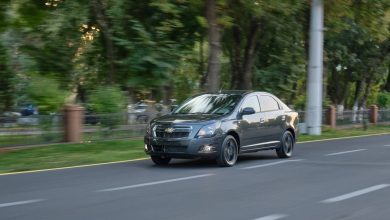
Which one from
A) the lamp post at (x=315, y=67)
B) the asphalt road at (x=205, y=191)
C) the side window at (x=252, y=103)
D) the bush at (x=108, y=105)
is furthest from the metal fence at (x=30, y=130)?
the lamp post at (x=315, y=67)

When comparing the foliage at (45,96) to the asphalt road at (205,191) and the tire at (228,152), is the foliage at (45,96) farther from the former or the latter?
the tire at (228,152)

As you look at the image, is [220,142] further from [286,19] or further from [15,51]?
[286,19]

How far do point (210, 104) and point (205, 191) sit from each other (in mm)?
4580

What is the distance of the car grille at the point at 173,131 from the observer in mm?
13383

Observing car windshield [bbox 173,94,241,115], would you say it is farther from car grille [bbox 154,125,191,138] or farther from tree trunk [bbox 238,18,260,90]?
tree trunk [bbox 238,18,260,90]

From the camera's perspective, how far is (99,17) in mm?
25047

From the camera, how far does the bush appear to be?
2058 centimetres

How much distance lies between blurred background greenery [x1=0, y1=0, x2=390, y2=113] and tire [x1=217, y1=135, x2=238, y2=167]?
6.80 meters

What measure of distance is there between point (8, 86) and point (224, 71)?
61.5 feet

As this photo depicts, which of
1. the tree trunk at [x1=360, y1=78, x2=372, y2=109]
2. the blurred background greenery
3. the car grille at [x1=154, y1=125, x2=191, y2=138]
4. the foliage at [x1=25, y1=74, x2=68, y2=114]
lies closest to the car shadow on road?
the car grille at [x1=154, y1=125, x2=191, y2=138]

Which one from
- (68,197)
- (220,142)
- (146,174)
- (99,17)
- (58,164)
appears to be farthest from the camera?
(99,17)

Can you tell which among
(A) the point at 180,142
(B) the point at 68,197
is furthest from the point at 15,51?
(B) the point at 68,197

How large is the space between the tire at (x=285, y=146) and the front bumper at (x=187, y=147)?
9.37ft

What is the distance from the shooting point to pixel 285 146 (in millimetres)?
16156
